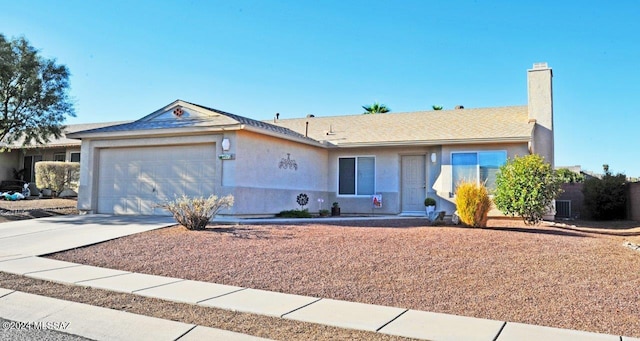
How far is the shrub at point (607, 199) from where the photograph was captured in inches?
701

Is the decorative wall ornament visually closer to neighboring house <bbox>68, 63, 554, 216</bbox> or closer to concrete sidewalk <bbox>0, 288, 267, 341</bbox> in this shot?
neighboring house <bbox>68, 63, 554, 216</bbox>

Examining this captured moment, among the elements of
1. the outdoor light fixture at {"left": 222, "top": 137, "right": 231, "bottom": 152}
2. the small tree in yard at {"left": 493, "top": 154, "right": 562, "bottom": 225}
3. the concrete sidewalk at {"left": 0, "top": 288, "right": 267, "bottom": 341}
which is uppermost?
the outdoor light fixture at {"left": 222, "top": 137, "right": 231, "bottom": 152}

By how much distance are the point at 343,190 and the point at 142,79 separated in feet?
28.0

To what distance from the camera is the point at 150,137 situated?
1552 cm

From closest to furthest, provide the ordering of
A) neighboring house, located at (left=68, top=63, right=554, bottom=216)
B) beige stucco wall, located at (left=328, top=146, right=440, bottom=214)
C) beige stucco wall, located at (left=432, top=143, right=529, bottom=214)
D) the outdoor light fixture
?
the outdoor light fixture → neighboring house, located at (left=68, top=63, right=554, bottom=216) → beige stucco wall, located at (left=432, top=143, right=529, bottom=214) → beige stucco wall, located at (left=328, top=146, right=440, bottom=214)

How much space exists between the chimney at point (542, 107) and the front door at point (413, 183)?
3957mm

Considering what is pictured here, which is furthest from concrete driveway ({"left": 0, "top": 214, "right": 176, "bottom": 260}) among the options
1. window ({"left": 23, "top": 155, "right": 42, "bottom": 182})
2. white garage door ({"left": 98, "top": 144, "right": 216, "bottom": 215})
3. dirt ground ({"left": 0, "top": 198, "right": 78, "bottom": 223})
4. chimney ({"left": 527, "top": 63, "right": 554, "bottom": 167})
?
window ({"left": 23, "top": 155, "right": 42, "bottom": 182})

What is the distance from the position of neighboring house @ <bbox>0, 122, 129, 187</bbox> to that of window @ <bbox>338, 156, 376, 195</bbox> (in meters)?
14.5

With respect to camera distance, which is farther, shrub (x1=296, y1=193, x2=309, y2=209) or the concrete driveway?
shrub (x1=296, y1=193, x2=309, y2=209)

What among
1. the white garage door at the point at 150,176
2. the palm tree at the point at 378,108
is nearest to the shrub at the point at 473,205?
the white garage door at the point at 150,176

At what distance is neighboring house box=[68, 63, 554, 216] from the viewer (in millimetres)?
14625

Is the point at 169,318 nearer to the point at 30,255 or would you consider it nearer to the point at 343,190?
the point at 30,255

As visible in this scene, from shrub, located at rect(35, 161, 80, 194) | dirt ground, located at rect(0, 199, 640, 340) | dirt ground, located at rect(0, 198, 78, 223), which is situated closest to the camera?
dirt ground, located at rect(0, 199, 640, 340)

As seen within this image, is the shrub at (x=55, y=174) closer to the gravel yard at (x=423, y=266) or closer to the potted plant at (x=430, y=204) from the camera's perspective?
the gravel yard at (x=423, y=266)
